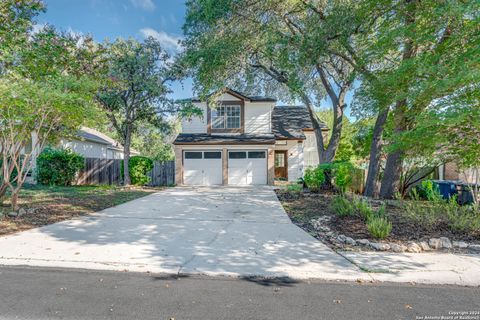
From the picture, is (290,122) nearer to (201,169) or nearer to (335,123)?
(335,123)

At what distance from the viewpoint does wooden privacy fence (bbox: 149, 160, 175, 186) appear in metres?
16.9

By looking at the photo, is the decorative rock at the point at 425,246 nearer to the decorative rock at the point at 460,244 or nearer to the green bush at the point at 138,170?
the decorative rock at the point at 460,244

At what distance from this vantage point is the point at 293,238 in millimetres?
5562

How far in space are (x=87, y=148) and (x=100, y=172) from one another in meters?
3.76

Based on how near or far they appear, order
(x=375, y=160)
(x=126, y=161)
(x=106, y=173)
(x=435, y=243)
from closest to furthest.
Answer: (x=435, y=243), (x=375, y=160), (x=126, y=161), (x=106, y=173)

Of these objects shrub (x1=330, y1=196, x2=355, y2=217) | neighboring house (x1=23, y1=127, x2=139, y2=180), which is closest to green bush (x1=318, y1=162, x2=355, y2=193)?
shrub (x1=330, y1=196, x2=355, y2=217)

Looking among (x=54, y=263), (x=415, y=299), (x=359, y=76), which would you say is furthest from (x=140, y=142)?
(x=415, y=299)

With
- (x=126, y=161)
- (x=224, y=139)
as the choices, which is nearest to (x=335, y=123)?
(x=224, y=139)

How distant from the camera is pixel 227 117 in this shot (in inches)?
674

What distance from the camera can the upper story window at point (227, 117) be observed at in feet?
56.0

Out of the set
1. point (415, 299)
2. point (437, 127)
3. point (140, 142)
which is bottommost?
point (415, 299)

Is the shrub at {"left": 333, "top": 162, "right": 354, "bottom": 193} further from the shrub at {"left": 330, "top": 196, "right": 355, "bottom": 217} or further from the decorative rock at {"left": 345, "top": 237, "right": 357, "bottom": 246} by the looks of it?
the decorative rock at {"left": 345, "top": 237, "right": 357, "bottom": 246}

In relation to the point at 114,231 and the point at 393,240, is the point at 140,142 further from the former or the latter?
the point at 393,240

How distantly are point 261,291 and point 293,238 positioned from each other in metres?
2.39
